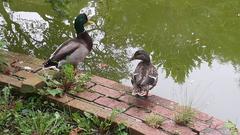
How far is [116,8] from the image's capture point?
30.1 feet

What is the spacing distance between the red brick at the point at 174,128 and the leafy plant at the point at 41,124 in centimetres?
92

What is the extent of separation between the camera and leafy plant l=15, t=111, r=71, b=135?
4.08 meters

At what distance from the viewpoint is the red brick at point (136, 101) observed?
4.81 m

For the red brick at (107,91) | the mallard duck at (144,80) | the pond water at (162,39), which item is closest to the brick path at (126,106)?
the red brick at (107,91)

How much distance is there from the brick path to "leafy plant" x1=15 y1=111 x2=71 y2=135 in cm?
29

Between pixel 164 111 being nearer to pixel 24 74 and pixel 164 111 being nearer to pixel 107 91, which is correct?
pixel 107 91

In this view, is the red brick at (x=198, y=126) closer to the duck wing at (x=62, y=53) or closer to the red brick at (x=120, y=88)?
the red brick at (x=120, y=88)

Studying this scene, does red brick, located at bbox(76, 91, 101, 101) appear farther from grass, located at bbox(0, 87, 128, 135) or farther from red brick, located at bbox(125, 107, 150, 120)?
red brick, located at bbox(125, 107, 150, 120)

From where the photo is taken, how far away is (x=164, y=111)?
4.69 m

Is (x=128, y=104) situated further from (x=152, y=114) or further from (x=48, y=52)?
(x=48, y=52)

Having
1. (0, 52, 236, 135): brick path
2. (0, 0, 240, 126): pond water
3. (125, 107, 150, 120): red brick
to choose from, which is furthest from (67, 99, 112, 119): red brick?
(0, 0, 240, 126): pond water

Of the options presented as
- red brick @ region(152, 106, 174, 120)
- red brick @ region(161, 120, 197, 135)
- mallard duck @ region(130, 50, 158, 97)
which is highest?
mallard duck @ region(130, 50, 158, 97)

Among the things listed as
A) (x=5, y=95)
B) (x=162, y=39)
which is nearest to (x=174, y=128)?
(x=5, y=95)

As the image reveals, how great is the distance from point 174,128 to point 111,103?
766 mm
